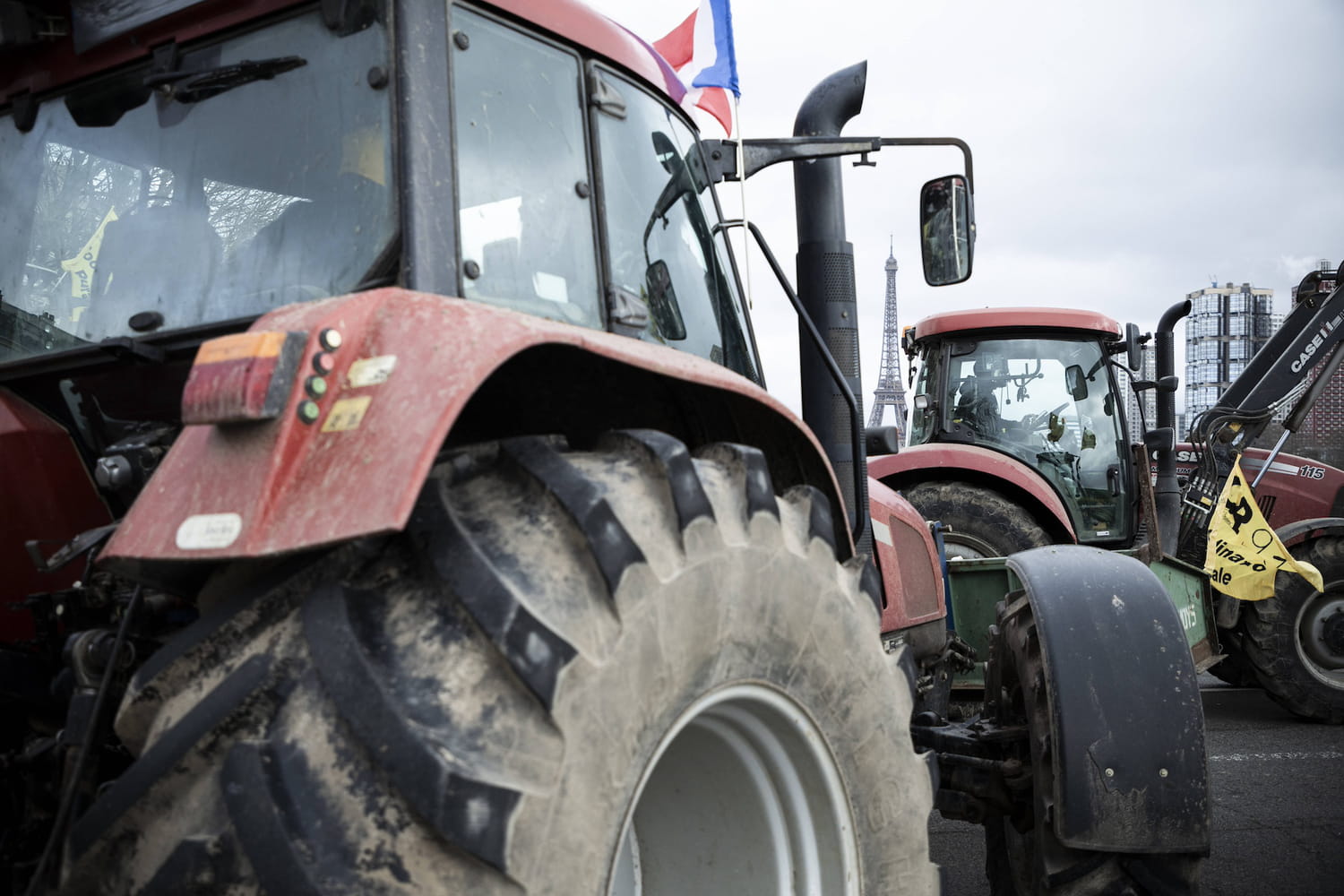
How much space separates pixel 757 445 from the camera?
2.26 meters

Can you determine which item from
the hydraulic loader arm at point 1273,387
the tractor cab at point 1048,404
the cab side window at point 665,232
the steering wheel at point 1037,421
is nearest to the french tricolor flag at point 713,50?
the cab side window at point 665,232

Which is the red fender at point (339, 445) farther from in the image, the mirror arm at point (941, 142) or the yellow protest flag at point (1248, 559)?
the yellow protest flag at point (1248, 559)

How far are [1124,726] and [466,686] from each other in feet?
5.82

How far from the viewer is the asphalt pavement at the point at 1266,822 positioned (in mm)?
4068

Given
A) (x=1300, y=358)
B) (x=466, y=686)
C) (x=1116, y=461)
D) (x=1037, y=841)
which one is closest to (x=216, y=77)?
(x=466, y=686)

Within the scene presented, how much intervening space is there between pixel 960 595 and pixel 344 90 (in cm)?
481

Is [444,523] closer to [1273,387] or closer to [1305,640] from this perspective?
[1305,640]

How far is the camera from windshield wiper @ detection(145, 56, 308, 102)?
1.92 meters

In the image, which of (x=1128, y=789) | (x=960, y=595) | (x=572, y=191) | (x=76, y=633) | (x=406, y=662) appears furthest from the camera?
(x=960, y=595)

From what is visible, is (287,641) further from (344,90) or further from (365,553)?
(344,90)

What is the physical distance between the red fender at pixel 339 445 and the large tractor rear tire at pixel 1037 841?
178 cm

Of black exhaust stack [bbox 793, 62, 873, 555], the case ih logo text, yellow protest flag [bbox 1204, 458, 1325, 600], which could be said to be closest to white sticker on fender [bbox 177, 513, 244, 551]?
black exhaust stack [bbox 793, 62, 873, 555]

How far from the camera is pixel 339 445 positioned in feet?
4.38

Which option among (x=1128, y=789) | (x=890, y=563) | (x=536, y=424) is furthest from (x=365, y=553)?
(x=890, y=563)
